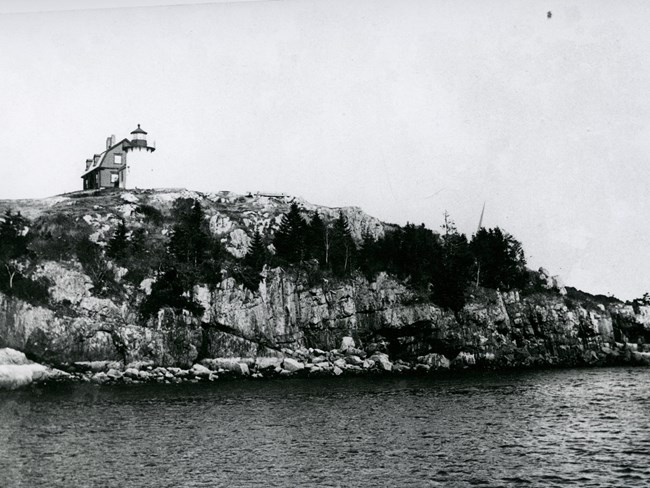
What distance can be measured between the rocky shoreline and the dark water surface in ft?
21.9

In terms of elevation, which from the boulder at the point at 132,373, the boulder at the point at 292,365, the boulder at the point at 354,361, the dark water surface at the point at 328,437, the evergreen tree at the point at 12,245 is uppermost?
the evergreen tree at the point at 12,245

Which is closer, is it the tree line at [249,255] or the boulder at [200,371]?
the boulder at [200,371]

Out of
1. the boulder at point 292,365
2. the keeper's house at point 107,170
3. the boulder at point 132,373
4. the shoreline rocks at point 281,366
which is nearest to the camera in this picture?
the shoreline rocks at point 281,366

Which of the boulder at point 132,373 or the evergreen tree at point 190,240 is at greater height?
the evergreen tree at point 190,240

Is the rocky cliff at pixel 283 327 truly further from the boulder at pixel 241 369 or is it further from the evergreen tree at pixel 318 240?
the evergreen tree at pixel 318 240

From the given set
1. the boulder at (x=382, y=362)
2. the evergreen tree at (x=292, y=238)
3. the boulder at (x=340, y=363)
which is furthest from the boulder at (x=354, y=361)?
the evergreen tree at (x=292, y=238)

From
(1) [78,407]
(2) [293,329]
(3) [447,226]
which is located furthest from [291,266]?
(1) [78,407]

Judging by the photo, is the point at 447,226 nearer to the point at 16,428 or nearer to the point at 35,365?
the point at 35,365

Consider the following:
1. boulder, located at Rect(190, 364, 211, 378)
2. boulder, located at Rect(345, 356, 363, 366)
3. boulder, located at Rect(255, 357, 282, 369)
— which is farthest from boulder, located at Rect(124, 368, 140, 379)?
boulder, located at Rect(345, 356, 363, 366)

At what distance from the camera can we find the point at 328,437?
3328 cm

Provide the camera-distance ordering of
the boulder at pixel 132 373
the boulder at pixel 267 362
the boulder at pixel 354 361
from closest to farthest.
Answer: the boulder at pixel 132 373, the boulder at pixel 267 362, the boulder at pixel 354 361

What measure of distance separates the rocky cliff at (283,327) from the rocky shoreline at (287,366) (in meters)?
0.18

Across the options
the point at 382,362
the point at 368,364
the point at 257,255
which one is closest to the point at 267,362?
the point at 368,364

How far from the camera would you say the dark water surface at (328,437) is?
83.1 ft
